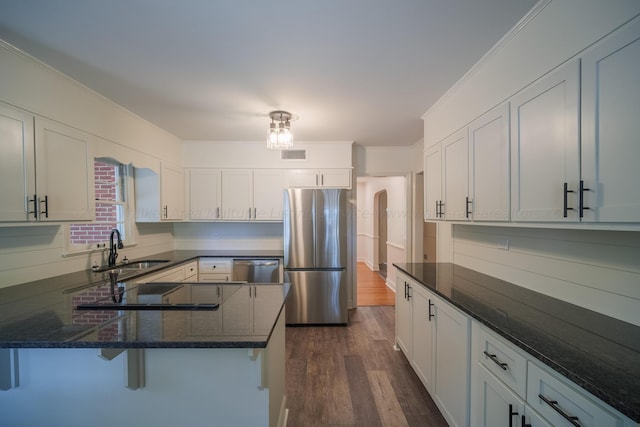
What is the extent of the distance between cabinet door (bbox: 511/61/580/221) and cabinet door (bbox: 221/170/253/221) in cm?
308

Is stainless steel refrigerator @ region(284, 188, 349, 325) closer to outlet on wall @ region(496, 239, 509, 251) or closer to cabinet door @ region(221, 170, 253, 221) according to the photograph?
cabinet door @ region(221, 170, 253, 221)

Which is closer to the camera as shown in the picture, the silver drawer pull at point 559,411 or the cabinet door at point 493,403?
the silver drawer pull at point 559,411

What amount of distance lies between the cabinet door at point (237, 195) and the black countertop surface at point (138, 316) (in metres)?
1.88

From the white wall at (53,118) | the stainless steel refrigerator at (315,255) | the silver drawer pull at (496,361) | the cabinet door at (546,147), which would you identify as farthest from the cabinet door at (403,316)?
the white wall at (53,118)

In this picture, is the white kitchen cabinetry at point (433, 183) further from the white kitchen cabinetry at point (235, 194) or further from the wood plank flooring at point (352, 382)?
the white kitchen cabinetry at point (235, 194)

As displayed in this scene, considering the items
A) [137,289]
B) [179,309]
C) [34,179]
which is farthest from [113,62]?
[179,309]

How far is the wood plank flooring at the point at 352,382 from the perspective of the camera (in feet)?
6.22

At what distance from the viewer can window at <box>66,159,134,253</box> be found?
2.64m

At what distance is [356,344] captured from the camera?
2965 millimetres

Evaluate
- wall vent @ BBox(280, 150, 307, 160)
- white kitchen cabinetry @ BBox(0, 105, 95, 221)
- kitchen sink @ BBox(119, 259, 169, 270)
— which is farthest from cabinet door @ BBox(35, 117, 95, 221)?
wall vent @ BBox(280, 150, 307, 160)

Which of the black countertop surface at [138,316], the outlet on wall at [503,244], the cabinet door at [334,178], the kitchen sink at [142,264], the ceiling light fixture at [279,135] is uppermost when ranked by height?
the ceiling light fixture at [279,135]

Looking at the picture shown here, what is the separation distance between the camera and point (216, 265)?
345 centimetres

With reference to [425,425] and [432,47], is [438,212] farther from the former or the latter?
[425,425]

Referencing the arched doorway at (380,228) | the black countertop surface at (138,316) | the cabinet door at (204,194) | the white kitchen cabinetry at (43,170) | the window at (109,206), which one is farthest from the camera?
the arched doorway at (380,228)
